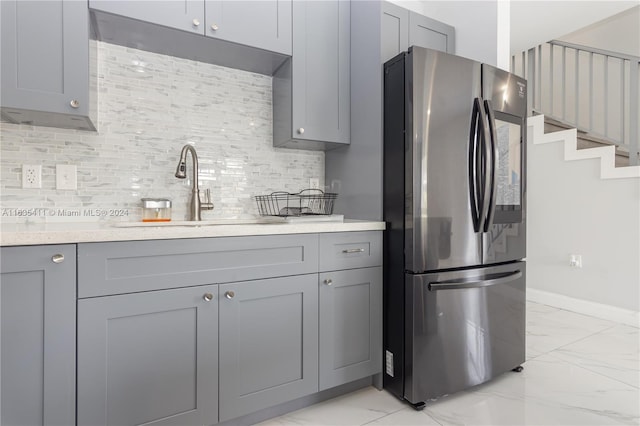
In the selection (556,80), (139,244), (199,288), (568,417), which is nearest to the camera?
(139,244)

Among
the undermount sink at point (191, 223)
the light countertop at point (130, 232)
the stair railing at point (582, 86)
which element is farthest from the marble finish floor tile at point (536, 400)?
the stair railing at point (582, 86)

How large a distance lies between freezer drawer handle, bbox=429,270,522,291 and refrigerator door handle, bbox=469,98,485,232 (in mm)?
291

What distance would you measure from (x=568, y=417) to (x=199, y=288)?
1.88 metres

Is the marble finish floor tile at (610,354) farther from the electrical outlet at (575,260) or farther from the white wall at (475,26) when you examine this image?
the white wall at (475,26)

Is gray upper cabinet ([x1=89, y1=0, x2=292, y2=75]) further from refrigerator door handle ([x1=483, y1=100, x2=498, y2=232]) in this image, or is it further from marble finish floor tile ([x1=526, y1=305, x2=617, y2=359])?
marble finish floor tile ([x1=526, y1=305, x2=617, y2=359])

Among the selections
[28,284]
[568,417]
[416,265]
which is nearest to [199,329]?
[28,284]

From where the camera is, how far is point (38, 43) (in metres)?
1.45

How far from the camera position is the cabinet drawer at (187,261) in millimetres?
1238

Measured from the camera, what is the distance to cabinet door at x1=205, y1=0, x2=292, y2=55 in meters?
1.79

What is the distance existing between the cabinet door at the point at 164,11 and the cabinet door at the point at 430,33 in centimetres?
126

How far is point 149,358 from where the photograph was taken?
1.33m

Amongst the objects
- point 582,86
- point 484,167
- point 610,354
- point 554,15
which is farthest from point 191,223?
point 582,86

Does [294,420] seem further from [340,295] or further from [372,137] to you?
[372,137]

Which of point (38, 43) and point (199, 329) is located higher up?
point (38, 43)
